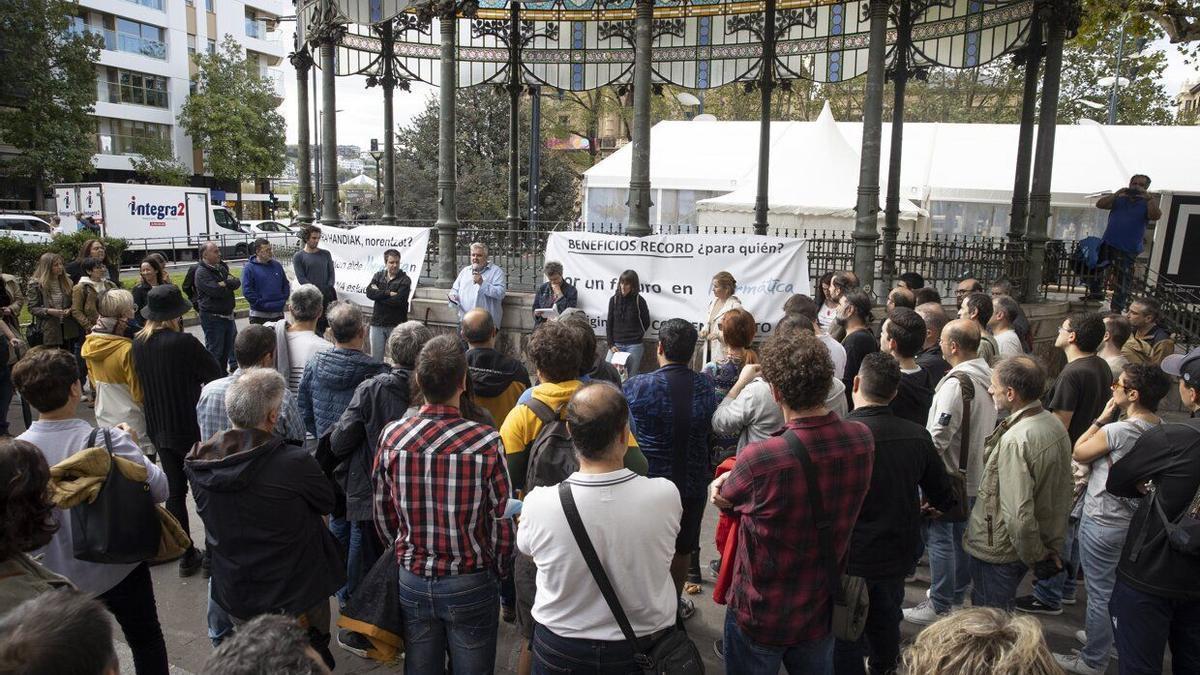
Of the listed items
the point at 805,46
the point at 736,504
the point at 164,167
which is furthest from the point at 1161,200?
the point at 164,167

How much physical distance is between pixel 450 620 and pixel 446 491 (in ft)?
1.79

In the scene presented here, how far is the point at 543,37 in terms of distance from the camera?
16.0 m

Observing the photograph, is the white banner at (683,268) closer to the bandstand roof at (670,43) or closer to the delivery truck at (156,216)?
the bandstand roof at (670,43)

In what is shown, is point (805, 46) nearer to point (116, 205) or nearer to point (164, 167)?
point (116, 205)

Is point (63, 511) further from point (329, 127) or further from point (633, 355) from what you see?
point (329, 127)

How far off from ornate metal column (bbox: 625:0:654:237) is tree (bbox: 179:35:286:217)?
43.7 meters

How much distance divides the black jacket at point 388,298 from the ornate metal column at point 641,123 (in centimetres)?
296

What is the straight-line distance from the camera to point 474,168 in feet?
102

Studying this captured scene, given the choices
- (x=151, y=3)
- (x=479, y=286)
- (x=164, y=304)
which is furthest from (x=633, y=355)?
(x=151, y=3)

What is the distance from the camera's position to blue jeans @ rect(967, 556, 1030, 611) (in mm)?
4000

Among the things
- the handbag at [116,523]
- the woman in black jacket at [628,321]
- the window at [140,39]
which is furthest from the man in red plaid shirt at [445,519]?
the window at [140,39]

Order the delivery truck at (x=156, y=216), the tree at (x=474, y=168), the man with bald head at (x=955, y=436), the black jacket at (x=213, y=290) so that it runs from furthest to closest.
Answer: the tree at (x=474, y=168)
the delivery truck at (x=156, y=216)
the black jacket at (x=213, y=290)
the man with bald head at (x=955, y=436)

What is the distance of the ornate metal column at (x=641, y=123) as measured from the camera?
9391 millimetres

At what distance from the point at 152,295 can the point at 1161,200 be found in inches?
750
